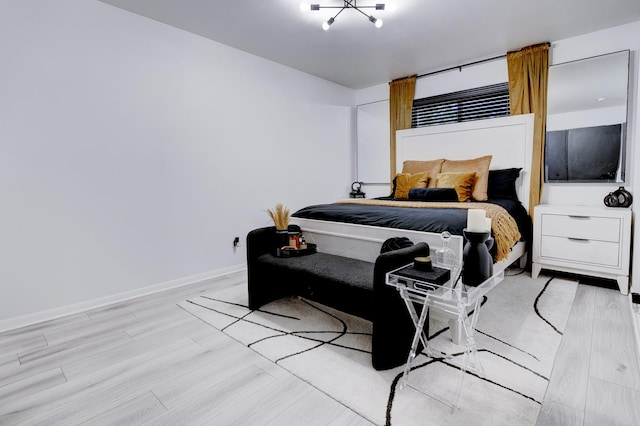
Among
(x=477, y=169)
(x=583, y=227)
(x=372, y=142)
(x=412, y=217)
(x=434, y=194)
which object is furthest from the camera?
(x=372, y=142)

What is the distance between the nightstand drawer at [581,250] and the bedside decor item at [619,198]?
0.46 meters

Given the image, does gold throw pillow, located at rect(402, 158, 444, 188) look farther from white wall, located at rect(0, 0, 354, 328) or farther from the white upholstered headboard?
white wall, located at rect(0, 0, 354, 328)

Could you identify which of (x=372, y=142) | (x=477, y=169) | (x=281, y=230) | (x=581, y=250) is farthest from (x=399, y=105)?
(x=281, y=230)

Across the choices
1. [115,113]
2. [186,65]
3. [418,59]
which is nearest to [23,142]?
[115,113]

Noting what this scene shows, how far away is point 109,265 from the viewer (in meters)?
2.60

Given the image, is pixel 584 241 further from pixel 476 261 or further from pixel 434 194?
pixel 476 261

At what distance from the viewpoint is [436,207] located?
267 cm

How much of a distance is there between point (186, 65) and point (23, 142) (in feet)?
4.80

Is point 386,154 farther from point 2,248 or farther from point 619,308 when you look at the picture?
point 2,248

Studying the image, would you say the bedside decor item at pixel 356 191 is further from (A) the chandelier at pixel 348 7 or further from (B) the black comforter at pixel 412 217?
(A) the chandelier at pixel 348 7

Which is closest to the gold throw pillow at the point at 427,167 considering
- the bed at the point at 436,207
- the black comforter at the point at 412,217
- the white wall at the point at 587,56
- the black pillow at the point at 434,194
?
the bed at the point at 436,207

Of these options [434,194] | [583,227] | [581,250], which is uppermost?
[434,194]

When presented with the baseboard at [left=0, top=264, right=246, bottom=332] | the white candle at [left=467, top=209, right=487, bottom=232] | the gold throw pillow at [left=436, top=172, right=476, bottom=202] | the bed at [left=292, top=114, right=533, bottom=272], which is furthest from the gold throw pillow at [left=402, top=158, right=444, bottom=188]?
the baseboard at [left=0, top=264, right=246, bottom=332]

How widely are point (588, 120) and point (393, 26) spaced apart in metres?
2.08
